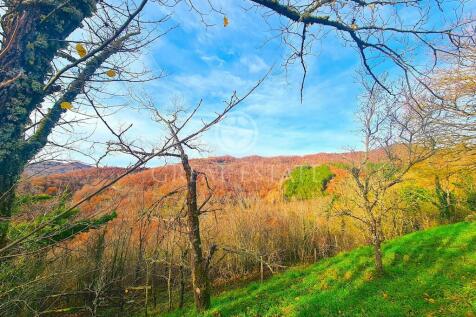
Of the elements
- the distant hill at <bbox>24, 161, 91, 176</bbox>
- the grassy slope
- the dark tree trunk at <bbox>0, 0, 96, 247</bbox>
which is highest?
the dark tree trunk at <bbox>0, 0, 96, 247</bbox>

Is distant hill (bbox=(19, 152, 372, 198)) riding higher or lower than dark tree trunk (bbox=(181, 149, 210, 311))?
higher

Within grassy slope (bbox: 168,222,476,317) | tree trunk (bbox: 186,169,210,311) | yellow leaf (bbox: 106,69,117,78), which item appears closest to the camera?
yellow leaf (bbox: 106,69,117,78)

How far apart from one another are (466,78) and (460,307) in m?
8.10

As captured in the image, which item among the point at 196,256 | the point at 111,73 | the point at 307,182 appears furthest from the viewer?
the point at 307,182

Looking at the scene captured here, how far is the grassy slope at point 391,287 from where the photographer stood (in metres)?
6.95

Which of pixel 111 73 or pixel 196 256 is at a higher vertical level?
pixel 111 73

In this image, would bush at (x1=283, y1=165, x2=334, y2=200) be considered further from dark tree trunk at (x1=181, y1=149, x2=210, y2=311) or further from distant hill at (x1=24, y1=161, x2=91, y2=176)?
distant hill at (x1=24, y1=161, x2=91, y2=176)

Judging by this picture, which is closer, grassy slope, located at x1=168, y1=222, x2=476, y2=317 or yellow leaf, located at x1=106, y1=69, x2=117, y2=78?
yellow leaf, located at x1=106, y1=69, x2=117, y2=78

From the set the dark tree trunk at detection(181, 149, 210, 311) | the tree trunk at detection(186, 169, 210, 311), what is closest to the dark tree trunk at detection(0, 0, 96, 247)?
the dark tree trunk at detection(181, 149, 210, 311)

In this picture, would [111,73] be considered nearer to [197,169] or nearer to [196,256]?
[196,256]

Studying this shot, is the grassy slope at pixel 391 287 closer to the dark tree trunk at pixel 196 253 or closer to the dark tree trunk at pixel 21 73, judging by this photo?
the dark tree trunk at pixel 196 253

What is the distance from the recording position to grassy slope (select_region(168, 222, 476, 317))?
6945 millimetres

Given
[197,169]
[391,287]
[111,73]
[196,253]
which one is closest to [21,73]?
[111,73]

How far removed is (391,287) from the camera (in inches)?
327
